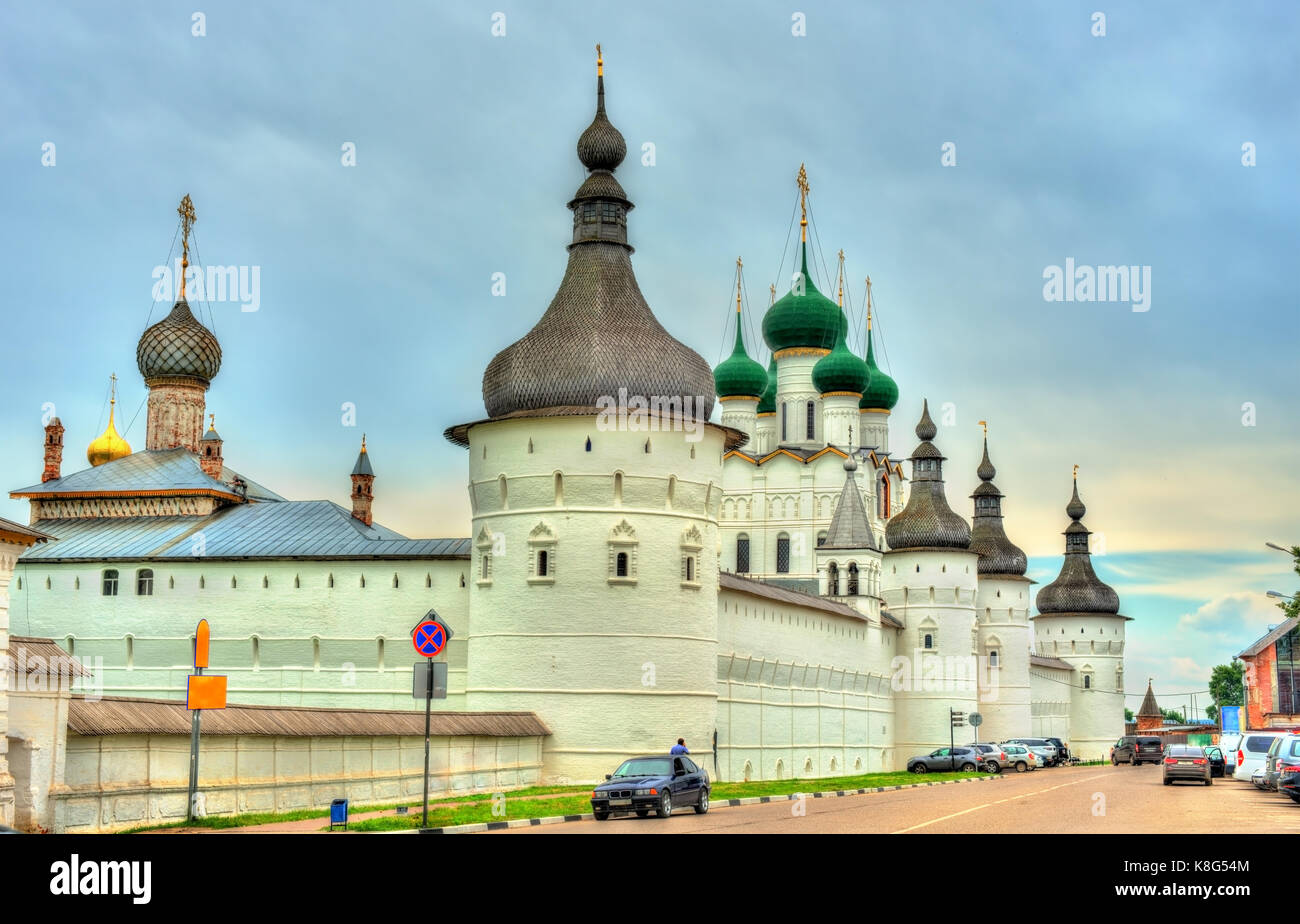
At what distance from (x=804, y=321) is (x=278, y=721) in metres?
48.0

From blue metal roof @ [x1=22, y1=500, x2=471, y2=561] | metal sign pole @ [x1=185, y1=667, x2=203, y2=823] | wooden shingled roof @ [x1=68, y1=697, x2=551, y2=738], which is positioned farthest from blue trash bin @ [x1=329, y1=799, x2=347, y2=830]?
blue metal roof @ [x1=22, y1=500, x2=471, y2=561]

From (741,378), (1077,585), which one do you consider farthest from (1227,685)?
(741,378)

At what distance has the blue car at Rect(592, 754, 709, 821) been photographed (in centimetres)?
2247

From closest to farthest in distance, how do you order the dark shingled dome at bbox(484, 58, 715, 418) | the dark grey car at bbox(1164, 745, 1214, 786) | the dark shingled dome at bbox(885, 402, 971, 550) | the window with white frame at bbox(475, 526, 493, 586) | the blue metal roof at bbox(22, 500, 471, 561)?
the dark grey car at bbox(1164, 745, 1214, 786), the dark shingled dome at bbox(484, 58, 715, 418), the window with white frame at bbox(475, 526, 493, 586), the blue metal roof at bbox(22, 500, 471, 561), the dark shingled dome at bbox(885, 402, 971, 550)

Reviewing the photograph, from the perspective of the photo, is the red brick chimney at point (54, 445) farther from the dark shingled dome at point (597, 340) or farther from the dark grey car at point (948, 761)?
the dark grey car at point (948, 761)

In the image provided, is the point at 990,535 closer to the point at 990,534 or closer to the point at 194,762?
the point at 990,534

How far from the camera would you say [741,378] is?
2842 inches

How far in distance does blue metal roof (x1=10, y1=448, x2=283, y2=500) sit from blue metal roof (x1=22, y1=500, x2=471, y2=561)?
0.89m

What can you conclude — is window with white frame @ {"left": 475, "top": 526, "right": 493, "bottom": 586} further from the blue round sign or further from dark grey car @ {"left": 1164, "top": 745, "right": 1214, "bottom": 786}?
the blue round sign

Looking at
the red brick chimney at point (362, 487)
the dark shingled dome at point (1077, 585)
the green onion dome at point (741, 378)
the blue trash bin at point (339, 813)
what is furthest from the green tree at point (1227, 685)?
the blue trash bin at point (339, 813)

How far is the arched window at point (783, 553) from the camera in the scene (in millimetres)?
68688

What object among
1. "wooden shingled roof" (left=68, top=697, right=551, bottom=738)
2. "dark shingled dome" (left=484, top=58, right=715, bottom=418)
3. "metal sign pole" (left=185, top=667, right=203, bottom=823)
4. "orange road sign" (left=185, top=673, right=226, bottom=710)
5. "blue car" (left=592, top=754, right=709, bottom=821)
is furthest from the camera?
"dark shingled dome" (left=484, top=58, right=715, bottom=418)
